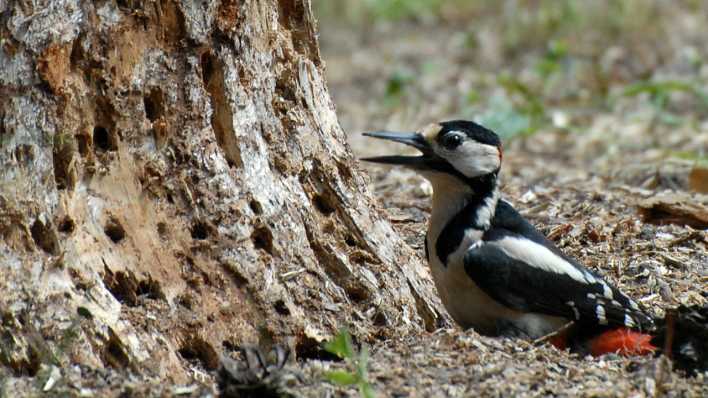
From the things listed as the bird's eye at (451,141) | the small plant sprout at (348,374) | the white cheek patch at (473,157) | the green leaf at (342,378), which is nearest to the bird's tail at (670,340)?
the white cheek patch at (473,157)

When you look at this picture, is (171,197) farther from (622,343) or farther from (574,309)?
(622,343)

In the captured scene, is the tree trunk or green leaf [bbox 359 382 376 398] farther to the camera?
the tree trunk

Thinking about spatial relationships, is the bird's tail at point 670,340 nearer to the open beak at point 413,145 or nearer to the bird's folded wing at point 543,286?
the bird's folded wing at point 543,286

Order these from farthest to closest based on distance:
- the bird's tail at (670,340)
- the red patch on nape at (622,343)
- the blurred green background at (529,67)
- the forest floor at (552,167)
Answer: the blurred green background at (529,67) → the red patch on nape at (622,343) → the bird's tail at (670,340) → the forest floor at (552,167)

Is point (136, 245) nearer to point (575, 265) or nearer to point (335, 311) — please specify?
point (335, 311)

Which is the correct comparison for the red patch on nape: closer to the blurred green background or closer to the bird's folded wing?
the bird's folded wing

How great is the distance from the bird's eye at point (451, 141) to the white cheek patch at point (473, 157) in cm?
2

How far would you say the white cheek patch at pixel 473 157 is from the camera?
164 inches

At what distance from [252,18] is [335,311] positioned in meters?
1.01

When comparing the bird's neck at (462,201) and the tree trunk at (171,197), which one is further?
the bird's neck at (462,201)

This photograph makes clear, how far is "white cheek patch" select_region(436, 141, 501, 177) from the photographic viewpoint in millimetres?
4159

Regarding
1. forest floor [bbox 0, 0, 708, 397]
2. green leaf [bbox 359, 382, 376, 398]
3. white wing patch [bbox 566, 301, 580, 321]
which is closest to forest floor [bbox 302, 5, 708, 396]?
forest floor [bbox 0, 0, 708, 397]

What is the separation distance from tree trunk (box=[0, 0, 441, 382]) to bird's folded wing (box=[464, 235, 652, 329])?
305mm

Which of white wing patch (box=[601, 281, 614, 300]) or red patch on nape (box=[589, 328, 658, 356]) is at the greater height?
white wing patch (box=[601, 281, 614, 300])
